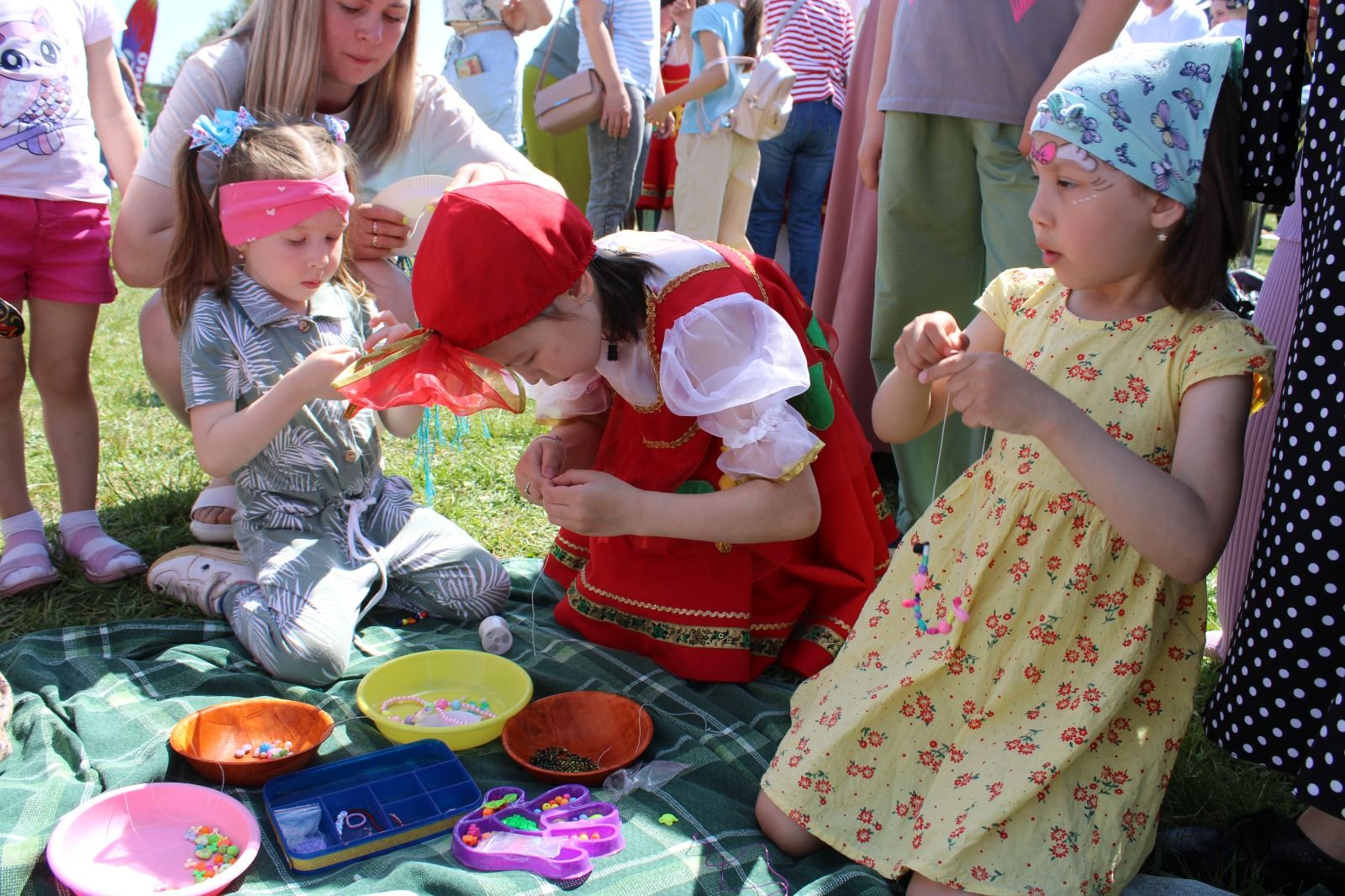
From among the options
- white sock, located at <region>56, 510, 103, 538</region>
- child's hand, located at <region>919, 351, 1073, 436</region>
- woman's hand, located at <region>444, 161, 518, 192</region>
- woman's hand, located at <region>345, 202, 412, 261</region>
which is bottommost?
white sock, located at <region>56, 510, 103, 538</region>

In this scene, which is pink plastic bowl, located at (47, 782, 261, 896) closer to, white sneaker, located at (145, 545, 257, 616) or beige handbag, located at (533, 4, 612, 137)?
white sneaker, located at (145, 545, 257, 616)

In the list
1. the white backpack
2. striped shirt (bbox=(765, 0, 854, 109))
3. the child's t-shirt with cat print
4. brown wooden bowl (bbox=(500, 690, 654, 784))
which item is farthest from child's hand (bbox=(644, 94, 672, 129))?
brown wooden bowl (bbox=(500, 690, 654, 784))

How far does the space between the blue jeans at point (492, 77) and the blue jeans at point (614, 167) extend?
417 millimetres

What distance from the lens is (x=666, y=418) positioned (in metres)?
2.02

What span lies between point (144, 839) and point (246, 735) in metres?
0.29

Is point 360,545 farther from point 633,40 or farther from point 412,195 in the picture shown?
point 633,40

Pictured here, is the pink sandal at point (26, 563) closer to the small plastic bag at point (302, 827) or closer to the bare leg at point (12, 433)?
the bare leg at point (12, 433)

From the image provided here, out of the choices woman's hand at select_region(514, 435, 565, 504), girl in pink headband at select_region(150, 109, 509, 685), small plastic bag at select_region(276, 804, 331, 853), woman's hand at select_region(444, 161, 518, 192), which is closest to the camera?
small plastic bag at select_region(276, 804, 331, 853)

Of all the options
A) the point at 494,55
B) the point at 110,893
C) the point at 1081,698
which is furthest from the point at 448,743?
the point at 494,55

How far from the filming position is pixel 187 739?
183cm

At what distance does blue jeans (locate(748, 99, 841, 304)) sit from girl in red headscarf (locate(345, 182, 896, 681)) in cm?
283

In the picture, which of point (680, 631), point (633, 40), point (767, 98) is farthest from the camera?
point (633, 40)

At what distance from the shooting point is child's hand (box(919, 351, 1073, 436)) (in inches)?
54.7

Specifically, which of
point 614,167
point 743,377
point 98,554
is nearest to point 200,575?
point 98,554
